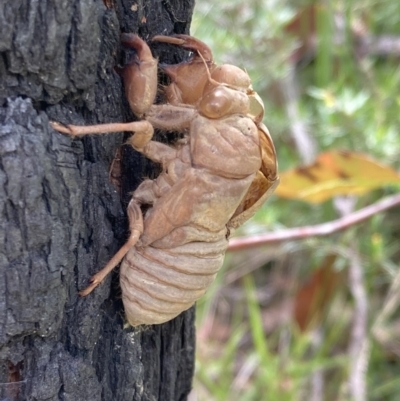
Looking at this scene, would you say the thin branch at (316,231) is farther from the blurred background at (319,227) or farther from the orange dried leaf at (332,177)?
the orange dried leaf at (332,177)

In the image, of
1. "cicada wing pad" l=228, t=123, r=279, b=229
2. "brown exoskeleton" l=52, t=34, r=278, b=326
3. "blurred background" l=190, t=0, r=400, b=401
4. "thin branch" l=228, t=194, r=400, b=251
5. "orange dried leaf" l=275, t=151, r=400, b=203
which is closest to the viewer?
"brown exoskeleton" l=52, t=34, r=278, b=326

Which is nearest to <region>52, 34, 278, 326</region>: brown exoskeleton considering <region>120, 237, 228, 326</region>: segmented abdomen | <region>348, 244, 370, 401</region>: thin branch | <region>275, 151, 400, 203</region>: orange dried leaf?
<region>120, 237, 228, 326</region>: segmented abdomen

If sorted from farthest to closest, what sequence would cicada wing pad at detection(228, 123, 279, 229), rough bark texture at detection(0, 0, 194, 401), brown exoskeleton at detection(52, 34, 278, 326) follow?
cicada wing pad at detection(228, 123, 279, 229) < brown exoskeleton at detection(52, 34, 278, 326) < rough bark texture at detection(0, 0, 194, 401)

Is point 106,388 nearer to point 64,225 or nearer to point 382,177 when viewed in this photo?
point 64,225

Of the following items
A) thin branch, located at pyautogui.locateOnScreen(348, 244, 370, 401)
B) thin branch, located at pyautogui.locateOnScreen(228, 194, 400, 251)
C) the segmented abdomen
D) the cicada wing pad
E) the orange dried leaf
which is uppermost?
the cicada wing pad

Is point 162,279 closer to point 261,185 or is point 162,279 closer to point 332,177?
point 261,185

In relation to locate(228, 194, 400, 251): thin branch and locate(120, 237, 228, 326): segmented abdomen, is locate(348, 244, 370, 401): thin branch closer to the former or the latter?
locate(228, 194, 400, 251): thin branch
